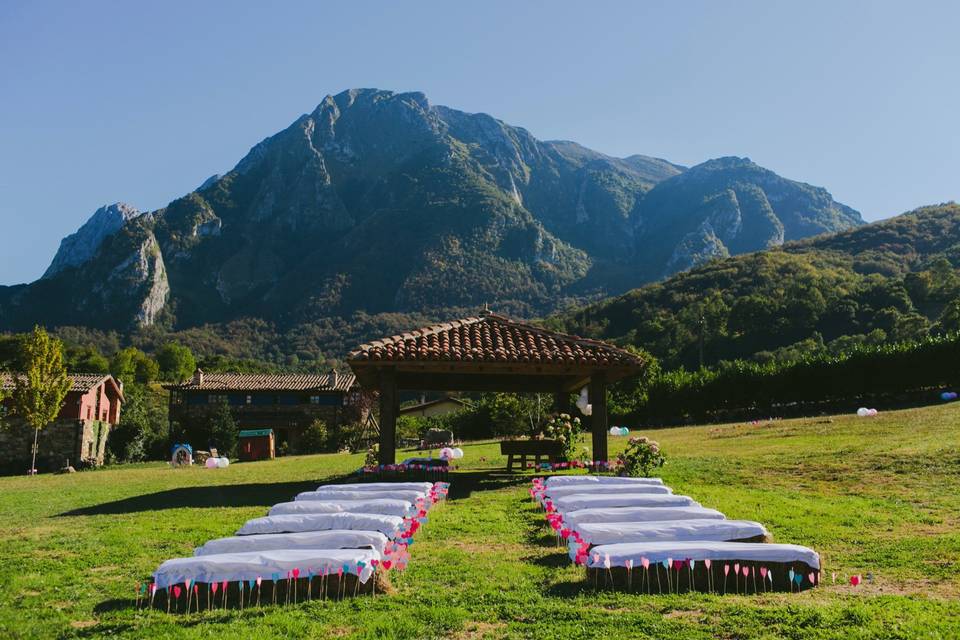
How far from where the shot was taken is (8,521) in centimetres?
1215

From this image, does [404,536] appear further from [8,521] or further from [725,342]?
[725,342]

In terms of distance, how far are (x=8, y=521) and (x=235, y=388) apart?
3820 cm

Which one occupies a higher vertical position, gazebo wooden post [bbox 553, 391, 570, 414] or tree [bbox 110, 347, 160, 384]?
tree [bbox 110, 347, 160, 384]

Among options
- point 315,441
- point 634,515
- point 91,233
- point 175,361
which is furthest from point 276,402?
point 91,233

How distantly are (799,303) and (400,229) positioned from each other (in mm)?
75114

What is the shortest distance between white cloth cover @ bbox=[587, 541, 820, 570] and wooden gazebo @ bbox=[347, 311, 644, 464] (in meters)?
8.17

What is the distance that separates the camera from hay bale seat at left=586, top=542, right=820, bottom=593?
6.19 m

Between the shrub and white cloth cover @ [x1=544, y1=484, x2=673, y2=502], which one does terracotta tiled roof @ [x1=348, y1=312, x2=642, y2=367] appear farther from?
the shrub

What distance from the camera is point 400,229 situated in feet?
422

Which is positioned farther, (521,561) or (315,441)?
(315,441)

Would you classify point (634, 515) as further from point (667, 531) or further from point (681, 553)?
point (681, 553)

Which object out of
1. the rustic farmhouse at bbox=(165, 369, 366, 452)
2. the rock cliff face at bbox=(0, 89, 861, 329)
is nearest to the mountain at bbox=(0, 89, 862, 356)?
the rock cliff face at bbox=(0, 89, 861, 329)

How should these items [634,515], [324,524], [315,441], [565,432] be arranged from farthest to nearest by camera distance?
1. [315,441]
2. [565,432]
3. [634,515]
4. [324,524]


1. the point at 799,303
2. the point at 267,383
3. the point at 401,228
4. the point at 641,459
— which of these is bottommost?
the point at 641,459
